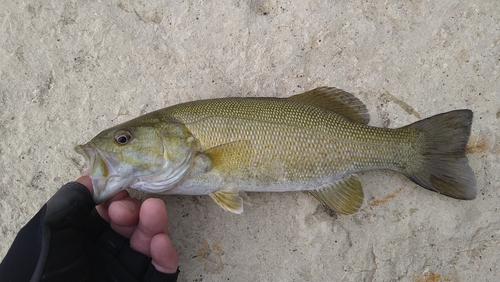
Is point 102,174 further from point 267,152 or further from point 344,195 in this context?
point 344,195

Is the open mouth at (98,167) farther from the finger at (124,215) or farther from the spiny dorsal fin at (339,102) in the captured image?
the spiny dorsal fin at (339,102)

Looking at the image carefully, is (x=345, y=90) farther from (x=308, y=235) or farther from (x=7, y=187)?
(x=7, y=187)


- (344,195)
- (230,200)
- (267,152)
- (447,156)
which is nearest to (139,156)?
(230,200)

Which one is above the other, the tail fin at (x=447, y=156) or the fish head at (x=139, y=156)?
the fish head at (x=139, y=156)

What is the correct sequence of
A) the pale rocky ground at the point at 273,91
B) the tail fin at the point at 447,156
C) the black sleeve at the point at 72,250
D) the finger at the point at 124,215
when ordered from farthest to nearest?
the pale rocky ground at the point at 273,91 → the tail fin at the point at 447,156 → the finger at the point at 124,215 → the black sleeve at the point at 72,250

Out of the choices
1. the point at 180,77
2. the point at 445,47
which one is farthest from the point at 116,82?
the point at 445,47

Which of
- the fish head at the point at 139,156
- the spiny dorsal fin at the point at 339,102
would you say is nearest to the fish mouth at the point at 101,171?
the fish head at the point at 139,156
